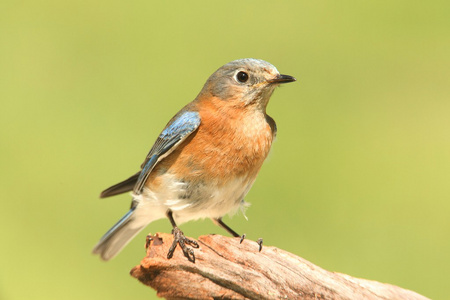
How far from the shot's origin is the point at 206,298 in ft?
11.7

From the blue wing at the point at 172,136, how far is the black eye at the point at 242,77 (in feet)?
1.23

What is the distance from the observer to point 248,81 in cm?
406

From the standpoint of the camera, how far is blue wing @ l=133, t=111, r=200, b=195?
4004 millimetres

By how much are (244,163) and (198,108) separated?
0.55m

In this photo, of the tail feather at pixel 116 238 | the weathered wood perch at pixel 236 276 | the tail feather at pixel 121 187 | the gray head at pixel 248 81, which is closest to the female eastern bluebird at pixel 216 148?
the gray head at pixel 248 81

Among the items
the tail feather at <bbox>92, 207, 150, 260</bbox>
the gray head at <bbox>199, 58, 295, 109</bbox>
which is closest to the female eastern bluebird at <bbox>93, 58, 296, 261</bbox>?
the gray head at <bbox>199, 58, 295, 109</bbox>

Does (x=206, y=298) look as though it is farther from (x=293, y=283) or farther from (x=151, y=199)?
(x=151, y=199)

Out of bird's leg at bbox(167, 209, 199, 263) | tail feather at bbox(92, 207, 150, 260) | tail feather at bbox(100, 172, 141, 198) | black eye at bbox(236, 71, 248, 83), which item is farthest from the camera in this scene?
tail feather at bbox(92, 207, 150, 260)

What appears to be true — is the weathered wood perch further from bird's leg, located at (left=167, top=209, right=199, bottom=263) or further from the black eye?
the black eye

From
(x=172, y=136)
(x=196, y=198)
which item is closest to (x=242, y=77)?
(x=172, y=136)

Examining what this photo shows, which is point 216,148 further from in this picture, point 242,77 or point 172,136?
point 242,77

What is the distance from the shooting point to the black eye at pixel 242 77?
408 cm

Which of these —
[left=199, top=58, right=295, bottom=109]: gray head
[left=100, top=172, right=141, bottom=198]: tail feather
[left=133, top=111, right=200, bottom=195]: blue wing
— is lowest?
[left=100, top=172, right=141, bottom=198]: tail feather

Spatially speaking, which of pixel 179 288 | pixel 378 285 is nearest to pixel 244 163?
pixel 179 288
